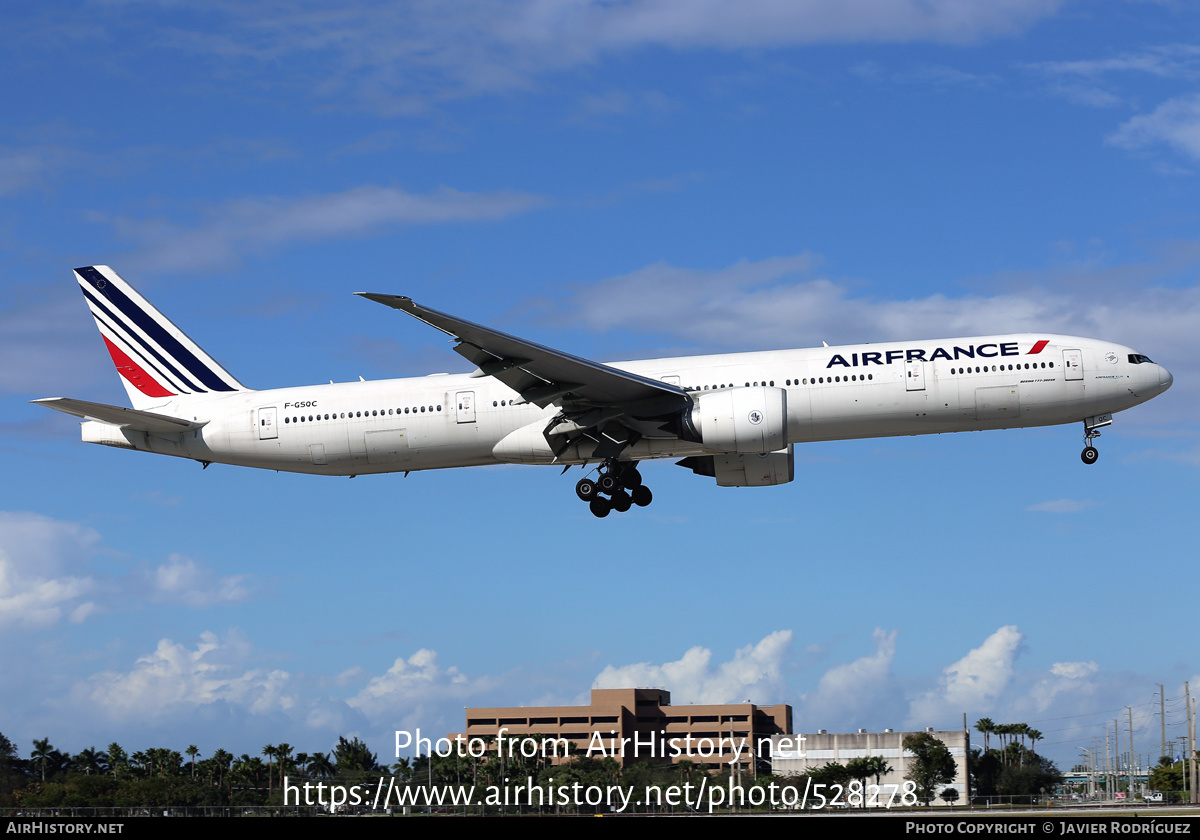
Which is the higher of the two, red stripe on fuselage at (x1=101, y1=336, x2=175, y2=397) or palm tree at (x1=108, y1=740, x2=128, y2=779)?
red stripe on fuselage at (x1=101, y1=336, x2=175, y2=397)

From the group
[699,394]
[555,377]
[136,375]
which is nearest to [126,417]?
[136,375]

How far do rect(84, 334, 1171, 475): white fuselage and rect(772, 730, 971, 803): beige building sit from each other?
51.3 meters

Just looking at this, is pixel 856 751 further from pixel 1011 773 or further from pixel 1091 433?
pixel 1091 433

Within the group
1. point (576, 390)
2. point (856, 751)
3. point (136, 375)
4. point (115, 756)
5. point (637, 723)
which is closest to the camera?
point (576, 390)

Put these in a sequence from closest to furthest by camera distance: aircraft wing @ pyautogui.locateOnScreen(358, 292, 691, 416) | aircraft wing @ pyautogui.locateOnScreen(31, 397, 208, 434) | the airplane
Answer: aircraft wing @ pyautogui.locateOnScreen(358, 292, 691, 416)
the airplane
aircraft wing @ pyautogui.locateOnScreen(31, 397, 208, 434)

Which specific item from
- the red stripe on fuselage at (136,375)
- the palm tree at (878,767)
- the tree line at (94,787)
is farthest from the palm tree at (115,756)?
the palm tree at (878,767)

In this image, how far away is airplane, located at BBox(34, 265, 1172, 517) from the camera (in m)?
30.8

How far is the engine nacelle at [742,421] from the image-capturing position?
3012 centimetres

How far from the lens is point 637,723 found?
103375 millimetres

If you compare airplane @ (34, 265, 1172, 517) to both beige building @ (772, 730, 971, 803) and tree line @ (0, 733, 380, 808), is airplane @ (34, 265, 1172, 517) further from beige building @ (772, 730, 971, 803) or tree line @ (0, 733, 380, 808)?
beige building @ (772, 730, 971, 803)

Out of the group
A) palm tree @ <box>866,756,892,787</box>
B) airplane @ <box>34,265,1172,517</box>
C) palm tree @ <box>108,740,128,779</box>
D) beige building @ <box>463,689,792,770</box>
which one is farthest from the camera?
beige building @ <box>463,689,792,770</box>

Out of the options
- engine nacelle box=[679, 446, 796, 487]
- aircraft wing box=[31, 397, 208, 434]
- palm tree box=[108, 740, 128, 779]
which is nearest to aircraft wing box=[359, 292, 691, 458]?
engine nacelle box=[679, 446, 796, 487]

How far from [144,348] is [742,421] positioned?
66.8 ft

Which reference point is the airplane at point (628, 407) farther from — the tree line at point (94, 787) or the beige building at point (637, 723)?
the beige building at point (637, 723)
